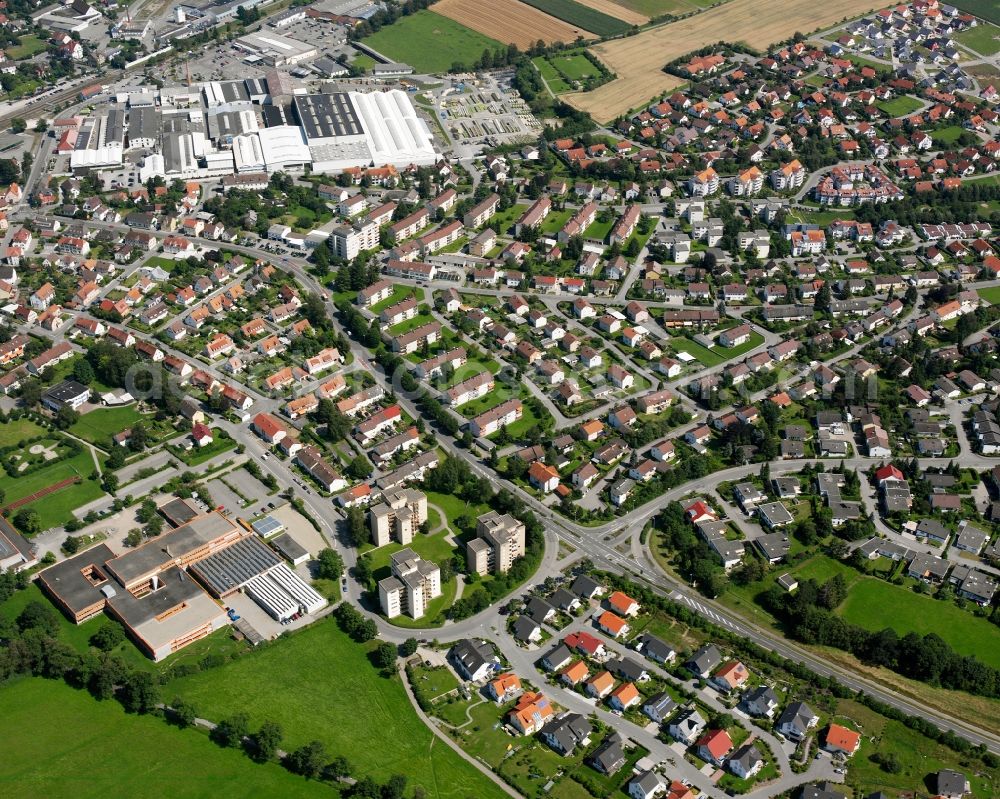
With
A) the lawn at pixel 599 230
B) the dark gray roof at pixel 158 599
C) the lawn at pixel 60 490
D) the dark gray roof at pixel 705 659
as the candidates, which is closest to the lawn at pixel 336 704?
the dark gray roof at pixel 158 599

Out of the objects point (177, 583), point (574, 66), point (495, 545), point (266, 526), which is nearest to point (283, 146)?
point (574, 66)

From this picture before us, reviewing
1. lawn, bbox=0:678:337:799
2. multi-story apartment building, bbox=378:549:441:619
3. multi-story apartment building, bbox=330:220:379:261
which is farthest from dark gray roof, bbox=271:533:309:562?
multi-story apartment building, bbox=330:220:379:261

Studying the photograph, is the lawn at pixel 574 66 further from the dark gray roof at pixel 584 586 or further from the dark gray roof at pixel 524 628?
the dark gray roof at pixel 524 628

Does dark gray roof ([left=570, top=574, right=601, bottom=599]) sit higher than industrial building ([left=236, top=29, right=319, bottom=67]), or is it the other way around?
industrial building ([left=236, top=29, right=319, bottom=67])

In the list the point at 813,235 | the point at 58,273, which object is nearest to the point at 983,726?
the point at 813,235

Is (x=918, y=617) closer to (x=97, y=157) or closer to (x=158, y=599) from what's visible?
(x=158, y=599)

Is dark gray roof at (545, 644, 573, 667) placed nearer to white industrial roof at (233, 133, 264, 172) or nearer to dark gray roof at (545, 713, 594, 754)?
dark gray roof at (545, 713, 594, 754)
